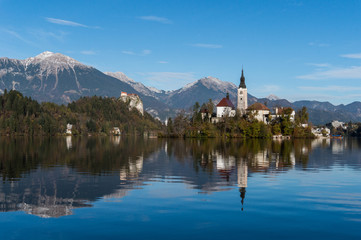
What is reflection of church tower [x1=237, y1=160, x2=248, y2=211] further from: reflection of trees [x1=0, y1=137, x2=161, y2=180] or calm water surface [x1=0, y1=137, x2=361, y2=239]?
reflection of trees [x1=0, y1=137, x2=161, y2=180]

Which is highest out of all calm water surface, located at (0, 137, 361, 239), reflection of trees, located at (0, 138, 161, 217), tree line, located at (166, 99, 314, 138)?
tree line, located at (166, 99, 314, 138)

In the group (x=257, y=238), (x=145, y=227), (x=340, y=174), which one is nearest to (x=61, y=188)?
(x=145, y=227)

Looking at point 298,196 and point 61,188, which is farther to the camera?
Answer: point 61,188

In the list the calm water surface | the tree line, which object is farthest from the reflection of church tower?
the tree line

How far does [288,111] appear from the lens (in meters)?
199

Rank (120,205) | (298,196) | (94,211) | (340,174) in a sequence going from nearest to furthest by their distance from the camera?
(94,211), (120,205), (298,196), (340,174)

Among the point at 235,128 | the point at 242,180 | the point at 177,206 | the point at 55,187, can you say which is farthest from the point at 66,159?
the point at 235,128

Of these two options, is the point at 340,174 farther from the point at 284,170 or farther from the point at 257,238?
the point at 257,238

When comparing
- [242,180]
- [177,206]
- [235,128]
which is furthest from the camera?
[235,128]

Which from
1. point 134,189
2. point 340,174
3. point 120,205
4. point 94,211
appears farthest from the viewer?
point 340,174

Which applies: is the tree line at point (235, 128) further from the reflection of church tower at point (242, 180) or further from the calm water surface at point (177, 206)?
the calm water surface at point (177, 206)

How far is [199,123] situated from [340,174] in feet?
499

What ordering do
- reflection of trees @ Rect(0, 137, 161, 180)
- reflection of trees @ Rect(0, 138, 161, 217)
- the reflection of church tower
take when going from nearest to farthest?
reflection of trees @ Rect(0, 138, 161, 217), the reflection of church tower, reflection of trees @ Rect(0, 137, 161, 180)

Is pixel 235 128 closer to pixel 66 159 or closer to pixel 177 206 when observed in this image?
pixel 66 159
